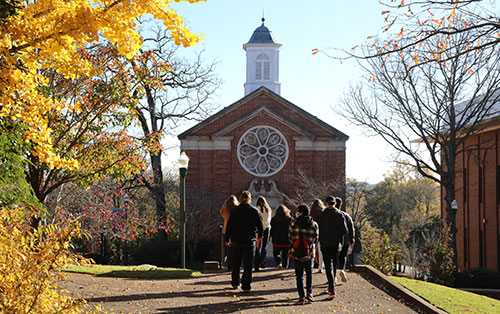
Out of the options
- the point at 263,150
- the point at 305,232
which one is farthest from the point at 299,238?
the point at 263,150

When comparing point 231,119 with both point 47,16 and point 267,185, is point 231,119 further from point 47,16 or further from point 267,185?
point 47,16

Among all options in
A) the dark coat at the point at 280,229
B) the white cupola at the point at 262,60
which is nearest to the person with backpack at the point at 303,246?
the dark coat at the point at 280,229

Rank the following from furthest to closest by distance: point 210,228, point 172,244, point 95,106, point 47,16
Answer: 1. point 210,228
2. point 172,244
3. point 95,106
4. point 47,16

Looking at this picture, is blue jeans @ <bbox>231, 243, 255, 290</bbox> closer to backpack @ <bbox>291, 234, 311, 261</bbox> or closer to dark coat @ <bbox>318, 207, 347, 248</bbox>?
backpack @ <bbox>291, 234, 311, 261</bbox>

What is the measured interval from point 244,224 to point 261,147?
2284 centimetres

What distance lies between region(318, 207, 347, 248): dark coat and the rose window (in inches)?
879

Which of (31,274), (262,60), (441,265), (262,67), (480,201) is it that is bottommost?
(441,265)

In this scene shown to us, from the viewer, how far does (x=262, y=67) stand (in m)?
47.0

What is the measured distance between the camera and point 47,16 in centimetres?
735

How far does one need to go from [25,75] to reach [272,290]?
6066 mm

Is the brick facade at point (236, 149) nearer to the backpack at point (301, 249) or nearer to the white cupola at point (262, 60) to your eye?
the white cupola at point (262, 60)

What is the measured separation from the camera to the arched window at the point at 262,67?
46875mm

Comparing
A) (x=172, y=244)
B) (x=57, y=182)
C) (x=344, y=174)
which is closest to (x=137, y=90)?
(x=57, y=182)

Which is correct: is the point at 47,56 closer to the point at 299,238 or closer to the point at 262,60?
the point at 299,238
